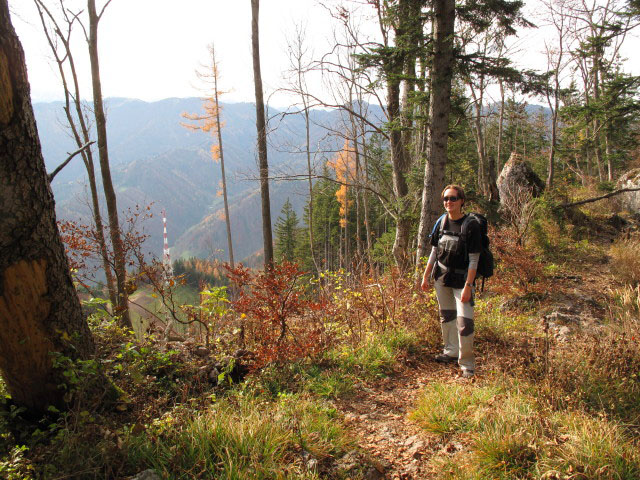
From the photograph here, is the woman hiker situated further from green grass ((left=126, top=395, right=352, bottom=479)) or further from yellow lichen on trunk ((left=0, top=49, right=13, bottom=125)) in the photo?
yellow lichen on trunk ((left=0, top=49, right=13, bottom=125))

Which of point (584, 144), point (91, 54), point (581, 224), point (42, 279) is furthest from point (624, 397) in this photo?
point (584, 144)

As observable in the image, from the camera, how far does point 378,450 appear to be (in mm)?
2656

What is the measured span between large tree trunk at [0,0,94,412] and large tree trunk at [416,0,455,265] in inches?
191

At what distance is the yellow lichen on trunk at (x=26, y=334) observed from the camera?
2.14m

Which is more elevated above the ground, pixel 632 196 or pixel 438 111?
pixel 438 111

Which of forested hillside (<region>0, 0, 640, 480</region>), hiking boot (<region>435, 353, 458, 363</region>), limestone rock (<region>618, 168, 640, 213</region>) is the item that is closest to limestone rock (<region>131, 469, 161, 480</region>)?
forested hillside (<region>0, 0, 640, 480</region>)

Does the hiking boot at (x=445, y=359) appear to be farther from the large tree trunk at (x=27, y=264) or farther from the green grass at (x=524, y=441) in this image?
the large tree trunk at (x=27, y=264)

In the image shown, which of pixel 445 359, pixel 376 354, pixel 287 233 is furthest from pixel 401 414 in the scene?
pixel 287 233

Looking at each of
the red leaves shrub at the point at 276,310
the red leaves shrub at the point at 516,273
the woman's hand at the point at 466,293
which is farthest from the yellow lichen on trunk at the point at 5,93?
the red leaves shrub at the point at 516,273

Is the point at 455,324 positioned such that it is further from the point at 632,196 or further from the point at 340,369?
the point at 632,196

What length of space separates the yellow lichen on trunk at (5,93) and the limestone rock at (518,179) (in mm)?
12381

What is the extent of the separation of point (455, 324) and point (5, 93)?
4.41 metres

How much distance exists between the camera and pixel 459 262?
12.0 feet

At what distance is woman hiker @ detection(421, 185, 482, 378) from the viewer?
3.49 m
